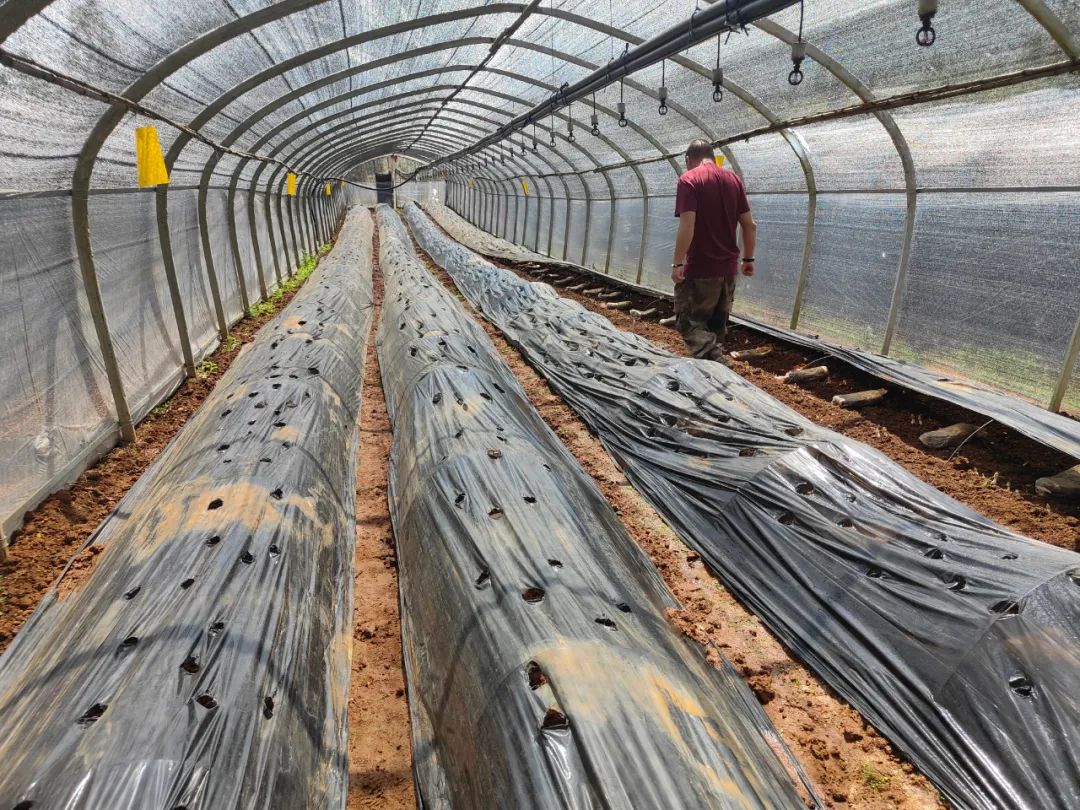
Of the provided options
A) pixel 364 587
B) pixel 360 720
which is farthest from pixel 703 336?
pixel 360 720

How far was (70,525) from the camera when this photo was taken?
13.3 feet

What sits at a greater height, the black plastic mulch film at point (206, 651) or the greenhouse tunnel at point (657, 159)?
the greenhouse tunnel at point (657, 159)

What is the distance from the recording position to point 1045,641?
225cm

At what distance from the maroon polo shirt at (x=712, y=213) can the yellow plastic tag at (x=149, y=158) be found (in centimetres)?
409

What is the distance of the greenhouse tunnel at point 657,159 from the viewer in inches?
163

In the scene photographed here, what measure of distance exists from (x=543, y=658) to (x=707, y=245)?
14.8 ft

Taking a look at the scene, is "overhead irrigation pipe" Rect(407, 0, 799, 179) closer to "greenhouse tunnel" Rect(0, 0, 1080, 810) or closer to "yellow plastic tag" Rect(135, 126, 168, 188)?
"greenhouse tunnel" Rect(0, 0, 1080, 810)

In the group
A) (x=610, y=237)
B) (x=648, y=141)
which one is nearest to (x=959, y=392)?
(x=648, y=141)

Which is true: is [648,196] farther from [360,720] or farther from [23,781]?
[23,781]

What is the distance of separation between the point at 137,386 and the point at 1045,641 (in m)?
6.86

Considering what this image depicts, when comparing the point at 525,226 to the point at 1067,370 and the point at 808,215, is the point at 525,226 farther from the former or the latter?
the point at 1067,370

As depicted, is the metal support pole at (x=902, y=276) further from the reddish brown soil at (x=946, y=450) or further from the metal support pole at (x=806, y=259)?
the metal support pole at (x=806, y=259)

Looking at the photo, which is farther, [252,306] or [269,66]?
[252,306]

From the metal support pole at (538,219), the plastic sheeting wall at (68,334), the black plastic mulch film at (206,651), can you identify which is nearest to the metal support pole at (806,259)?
the black plastic mulch film at (206,651)
